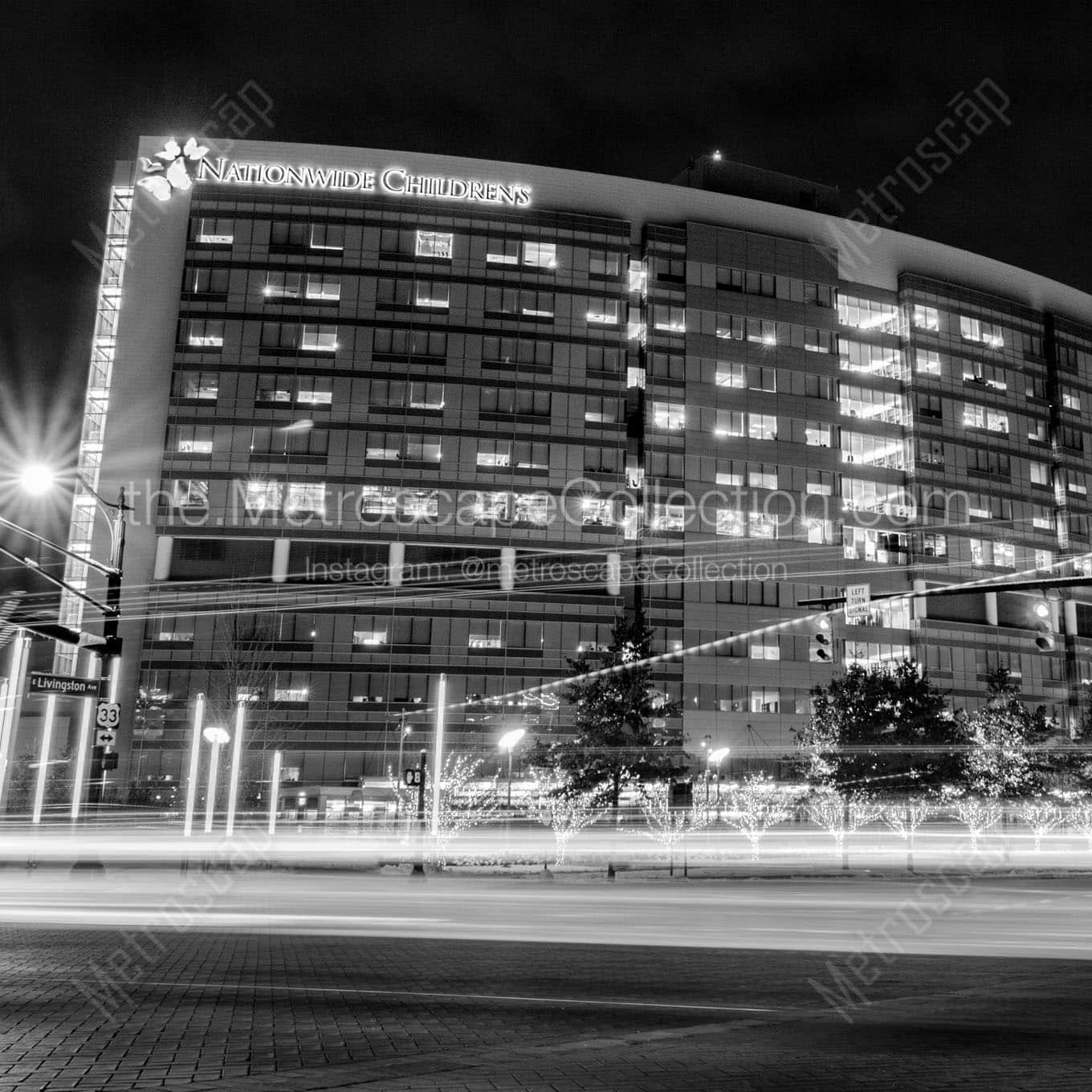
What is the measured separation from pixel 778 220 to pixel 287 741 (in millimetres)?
63159

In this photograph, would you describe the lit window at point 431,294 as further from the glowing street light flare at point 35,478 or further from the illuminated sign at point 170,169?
the glowing street light flare at point 35,478

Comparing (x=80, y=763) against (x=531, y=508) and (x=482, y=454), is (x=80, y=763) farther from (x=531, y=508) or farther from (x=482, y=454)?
(x=482, y=454)

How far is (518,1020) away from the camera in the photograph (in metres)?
10.7

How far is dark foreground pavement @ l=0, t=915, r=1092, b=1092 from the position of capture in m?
8.16

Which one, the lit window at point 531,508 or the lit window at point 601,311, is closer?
the lit window at point 531,508

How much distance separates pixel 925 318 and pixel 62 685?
91.4m

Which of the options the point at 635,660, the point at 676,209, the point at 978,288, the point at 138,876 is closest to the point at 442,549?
the point at 635,660

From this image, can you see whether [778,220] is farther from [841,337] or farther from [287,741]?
[287,741]

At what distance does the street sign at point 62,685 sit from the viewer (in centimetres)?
2267

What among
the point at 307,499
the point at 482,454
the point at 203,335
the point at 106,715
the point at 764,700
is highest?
the point at 203,335

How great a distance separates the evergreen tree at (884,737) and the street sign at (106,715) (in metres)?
36.9

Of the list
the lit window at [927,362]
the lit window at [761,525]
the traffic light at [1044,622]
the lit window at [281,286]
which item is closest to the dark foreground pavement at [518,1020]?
the traffic light at [1044,622]

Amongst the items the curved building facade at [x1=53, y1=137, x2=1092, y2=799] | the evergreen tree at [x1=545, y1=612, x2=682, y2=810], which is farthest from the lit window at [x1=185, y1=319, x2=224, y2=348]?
the evergreen tree at [x1=545, y1=612, x2=682, y2=810]

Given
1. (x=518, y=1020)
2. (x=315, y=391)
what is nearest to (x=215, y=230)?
(x=315, y=391)
